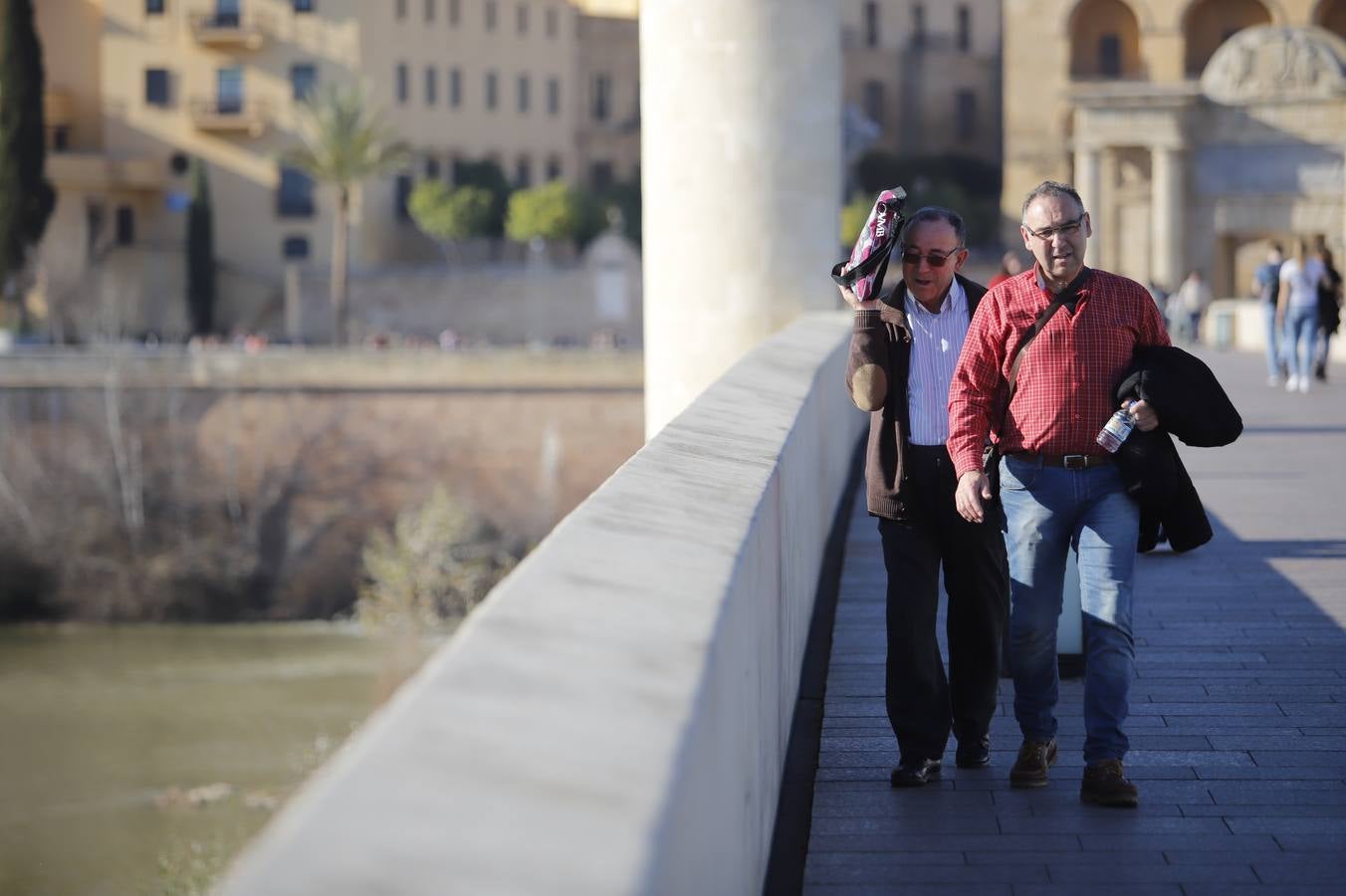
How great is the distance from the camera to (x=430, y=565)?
46656 mm

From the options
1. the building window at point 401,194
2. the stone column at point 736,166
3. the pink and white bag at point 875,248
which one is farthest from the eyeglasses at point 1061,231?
the building window at point 401,194

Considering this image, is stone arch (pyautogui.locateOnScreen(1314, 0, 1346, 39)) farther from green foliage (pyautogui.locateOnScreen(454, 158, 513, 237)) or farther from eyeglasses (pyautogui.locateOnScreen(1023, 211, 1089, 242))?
eyeglasses (pyautogui.locateOnScreen(1023, 211, 1089, 242))

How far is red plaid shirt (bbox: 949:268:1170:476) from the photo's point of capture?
17.6 feet

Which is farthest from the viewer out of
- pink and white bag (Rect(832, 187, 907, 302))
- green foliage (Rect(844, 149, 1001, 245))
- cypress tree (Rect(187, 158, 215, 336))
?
green foliage (Rect(844, 149, 1001, 245))

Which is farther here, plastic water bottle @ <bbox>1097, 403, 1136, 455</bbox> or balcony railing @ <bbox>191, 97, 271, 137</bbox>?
balcony railing @ <bbox>191, 97, 271, 137</bbox>

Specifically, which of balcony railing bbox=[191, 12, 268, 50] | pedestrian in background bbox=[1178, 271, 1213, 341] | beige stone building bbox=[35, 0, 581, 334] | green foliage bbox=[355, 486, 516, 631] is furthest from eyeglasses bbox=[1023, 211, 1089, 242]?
balcony railing bbox=[191, 12, 268, 50]

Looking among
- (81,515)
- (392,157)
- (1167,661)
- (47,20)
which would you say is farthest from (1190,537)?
(47,20)

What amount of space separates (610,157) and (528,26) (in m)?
6.47

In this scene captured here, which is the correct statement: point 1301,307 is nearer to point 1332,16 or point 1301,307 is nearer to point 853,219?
point 853,219

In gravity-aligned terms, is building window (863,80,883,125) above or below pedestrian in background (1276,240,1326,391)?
above

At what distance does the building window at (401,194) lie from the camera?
237 feet

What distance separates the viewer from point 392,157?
65125 millimetres

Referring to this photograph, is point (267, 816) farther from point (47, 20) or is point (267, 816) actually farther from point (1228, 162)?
point (47, 20)

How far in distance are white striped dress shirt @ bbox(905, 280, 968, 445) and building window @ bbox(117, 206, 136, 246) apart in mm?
66587
